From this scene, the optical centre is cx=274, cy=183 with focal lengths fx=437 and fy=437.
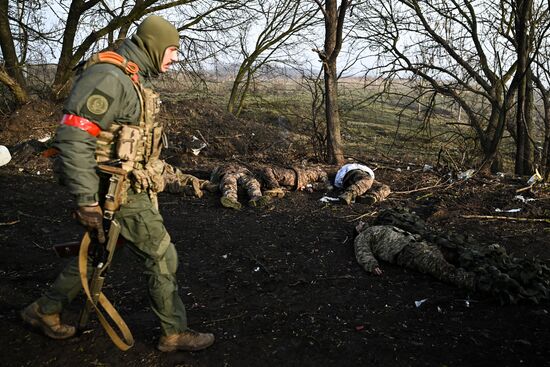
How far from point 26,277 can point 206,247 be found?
186 cm

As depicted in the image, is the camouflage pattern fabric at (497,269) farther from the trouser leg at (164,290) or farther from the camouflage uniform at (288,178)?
the camouflage uniform at (288,178)

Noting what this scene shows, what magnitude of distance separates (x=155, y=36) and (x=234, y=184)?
15.2ft

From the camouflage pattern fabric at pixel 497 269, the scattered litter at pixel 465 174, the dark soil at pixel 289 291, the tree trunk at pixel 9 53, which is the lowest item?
the dark soil at pixel 289 291

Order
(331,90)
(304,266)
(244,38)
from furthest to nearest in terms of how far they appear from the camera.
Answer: (244,38) < (331,90) < (304,266)

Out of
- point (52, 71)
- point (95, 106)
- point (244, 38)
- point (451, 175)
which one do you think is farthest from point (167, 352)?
point (244, 38)

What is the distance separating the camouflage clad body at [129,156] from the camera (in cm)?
245

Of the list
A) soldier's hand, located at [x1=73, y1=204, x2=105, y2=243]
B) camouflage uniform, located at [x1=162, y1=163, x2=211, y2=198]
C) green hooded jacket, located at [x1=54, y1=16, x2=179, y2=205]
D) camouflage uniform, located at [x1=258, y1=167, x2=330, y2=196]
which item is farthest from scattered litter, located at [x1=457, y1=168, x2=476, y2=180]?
soldier's hand, located at [x1=73, y1=204, x2=105, y2=243]

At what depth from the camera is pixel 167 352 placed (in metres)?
2.88

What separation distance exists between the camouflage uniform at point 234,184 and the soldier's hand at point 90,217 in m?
4.09

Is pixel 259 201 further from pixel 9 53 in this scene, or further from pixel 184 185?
pixel 9 53

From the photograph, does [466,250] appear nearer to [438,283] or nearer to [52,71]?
[438,283]

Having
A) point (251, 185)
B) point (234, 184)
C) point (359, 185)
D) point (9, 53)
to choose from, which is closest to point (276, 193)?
point (251, 185)

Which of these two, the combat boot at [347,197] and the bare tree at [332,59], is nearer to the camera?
the combat boot at [347,197]

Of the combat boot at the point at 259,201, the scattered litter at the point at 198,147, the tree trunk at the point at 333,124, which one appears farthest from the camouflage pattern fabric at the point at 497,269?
the scattered litter at the point at 198,147
